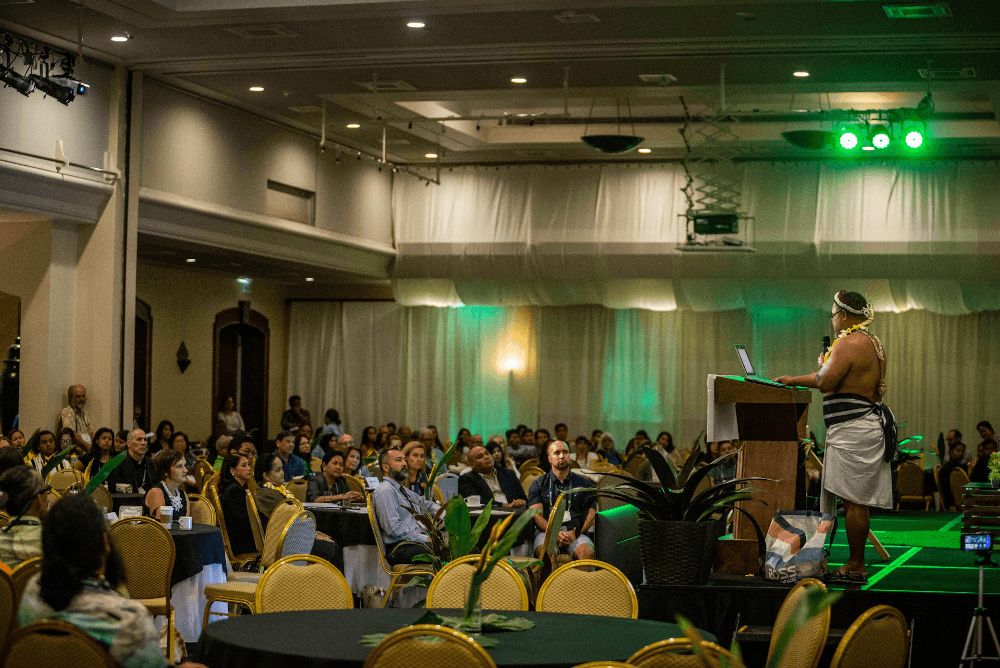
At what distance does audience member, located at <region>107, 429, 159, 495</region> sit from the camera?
365 inches

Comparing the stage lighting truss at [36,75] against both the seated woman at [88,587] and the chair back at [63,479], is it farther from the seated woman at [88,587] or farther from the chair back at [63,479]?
the seated woman at [88,587]

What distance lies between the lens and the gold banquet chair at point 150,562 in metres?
6.21

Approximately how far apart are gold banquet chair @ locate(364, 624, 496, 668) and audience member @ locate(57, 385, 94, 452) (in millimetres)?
8465

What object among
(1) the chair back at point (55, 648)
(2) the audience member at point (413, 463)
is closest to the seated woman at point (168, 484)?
(2) the audience member at point (413, 463)

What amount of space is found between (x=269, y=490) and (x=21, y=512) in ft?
11.4

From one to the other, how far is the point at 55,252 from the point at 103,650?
8.92 metres

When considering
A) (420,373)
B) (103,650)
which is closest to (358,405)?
(420,373)

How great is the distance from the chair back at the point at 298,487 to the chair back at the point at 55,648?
6.61 m

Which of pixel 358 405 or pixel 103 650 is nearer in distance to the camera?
pixel 103 650

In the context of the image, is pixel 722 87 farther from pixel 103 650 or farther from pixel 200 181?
pixel 103 650

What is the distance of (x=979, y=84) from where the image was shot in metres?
10.9

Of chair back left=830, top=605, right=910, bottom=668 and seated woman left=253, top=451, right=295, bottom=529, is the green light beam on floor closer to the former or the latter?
chair back left=830, top=605, right=910, bottom=668

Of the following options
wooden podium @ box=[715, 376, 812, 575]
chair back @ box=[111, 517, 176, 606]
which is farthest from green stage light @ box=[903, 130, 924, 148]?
chair back @ box=[111, 517, 176, 606]

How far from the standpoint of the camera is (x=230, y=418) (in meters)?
16.3
